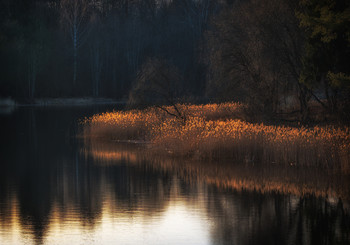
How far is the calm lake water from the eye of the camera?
42.0 feet

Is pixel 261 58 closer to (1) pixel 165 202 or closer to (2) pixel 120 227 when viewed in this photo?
(1) pixel 165 202

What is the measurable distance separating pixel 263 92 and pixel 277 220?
68.2 ft

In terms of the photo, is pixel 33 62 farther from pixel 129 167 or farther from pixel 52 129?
pixel 129 167

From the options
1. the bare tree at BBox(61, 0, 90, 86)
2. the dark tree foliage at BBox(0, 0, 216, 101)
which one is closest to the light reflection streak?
the dark tree foliage at BBox(0, 0, 216, 101)

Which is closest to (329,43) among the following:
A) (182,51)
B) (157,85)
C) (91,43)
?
(157,85)

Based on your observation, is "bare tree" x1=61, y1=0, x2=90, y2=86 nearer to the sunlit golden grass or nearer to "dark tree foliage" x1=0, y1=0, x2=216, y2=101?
"dark tree foliage" x1=0, y1=0, x2=216, y2=101

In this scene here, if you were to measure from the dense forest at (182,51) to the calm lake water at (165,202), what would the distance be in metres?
4.55

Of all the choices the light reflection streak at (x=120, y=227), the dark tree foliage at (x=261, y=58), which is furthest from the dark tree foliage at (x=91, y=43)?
the light reflection streak at (x=120, y=227)

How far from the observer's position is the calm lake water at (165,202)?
12789 millimetres

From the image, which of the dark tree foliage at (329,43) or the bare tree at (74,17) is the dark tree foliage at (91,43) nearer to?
the bare tree at (74,17)

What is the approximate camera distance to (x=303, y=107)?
3631 centimetres

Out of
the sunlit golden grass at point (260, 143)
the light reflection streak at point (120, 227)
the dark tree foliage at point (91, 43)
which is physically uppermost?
the dark tree foliage at point (91, 43)

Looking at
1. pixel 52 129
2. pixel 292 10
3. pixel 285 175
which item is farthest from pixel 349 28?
pixel 52 129

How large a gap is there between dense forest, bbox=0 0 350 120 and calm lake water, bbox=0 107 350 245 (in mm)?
4545
